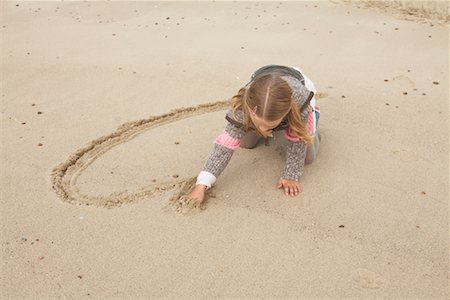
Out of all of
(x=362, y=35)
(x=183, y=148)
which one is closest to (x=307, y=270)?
(x=183, y=148)

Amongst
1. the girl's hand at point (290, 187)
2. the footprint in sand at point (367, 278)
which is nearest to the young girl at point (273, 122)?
the girl's hand at point (290, 187)

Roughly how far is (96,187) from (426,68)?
2.36m

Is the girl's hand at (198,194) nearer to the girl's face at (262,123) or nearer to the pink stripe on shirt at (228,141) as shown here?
the pink stripe on shirt at (228,141)

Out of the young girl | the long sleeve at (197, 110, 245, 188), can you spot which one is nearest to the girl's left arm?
the young girl

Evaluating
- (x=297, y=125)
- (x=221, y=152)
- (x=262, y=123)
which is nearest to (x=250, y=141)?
(x=221, y=152)

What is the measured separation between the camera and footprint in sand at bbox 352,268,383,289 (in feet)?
6.83

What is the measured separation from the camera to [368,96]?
339cm

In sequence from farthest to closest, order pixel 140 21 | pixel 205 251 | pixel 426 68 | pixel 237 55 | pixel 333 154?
pixel 140 21 < pixel 237 55 < pixel 426 68 < pixel 333 154 < pixel 205 251

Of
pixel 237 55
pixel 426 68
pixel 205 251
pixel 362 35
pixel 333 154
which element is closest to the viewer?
pixel 205 251

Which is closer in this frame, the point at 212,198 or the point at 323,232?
the point at 323,232

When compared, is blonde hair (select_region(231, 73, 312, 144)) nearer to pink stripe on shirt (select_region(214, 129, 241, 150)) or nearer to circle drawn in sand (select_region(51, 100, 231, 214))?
pink stripe on shirt (select_region(214, 129, 241, 150))

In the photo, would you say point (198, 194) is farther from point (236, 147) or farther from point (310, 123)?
point (310, 123)

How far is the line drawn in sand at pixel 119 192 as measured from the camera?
2520mm

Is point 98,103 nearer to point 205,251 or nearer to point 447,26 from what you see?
point 205,251
